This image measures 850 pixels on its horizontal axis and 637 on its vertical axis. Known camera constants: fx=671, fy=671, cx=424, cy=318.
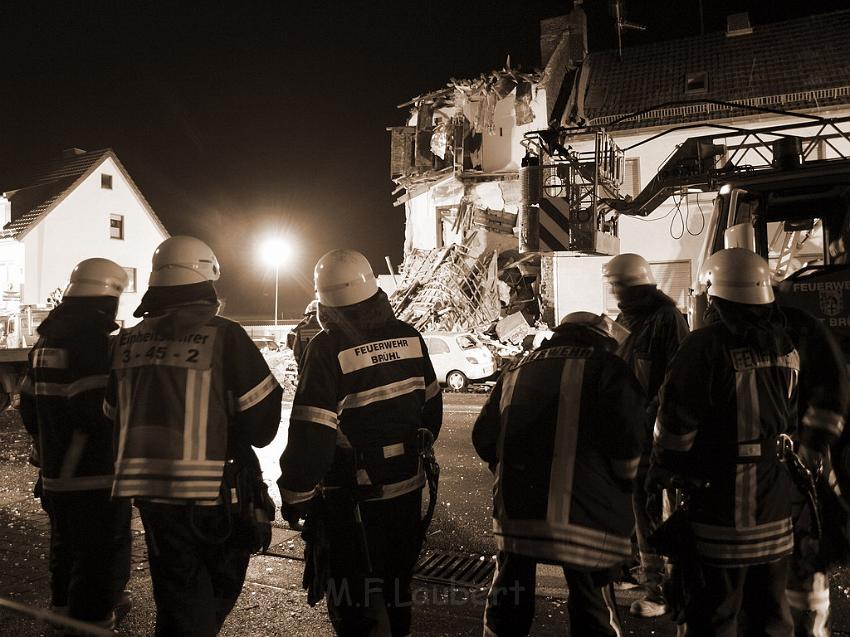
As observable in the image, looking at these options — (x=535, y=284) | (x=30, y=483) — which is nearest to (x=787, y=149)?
(x=30, y=483)

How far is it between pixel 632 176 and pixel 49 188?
87.4 ft

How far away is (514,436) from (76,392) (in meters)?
2.38

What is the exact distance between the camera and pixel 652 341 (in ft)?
14.2

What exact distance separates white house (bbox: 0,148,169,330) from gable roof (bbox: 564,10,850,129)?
886 inches

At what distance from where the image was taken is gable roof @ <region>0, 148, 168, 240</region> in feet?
96.9

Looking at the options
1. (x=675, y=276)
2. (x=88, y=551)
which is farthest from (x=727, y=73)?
(x=88, y=551)

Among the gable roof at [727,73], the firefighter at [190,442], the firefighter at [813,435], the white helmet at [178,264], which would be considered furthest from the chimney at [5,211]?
the firefighter at [813,435]

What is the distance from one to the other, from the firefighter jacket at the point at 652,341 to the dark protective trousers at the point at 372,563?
1.83 metres

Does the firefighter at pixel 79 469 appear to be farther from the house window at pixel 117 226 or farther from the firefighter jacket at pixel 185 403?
the house window at pixel 117 226

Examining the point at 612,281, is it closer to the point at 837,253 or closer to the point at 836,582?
the point at 837,253

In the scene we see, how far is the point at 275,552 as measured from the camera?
5121 millimetres

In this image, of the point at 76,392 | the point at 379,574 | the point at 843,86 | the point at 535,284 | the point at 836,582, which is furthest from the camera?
the point at 535,284

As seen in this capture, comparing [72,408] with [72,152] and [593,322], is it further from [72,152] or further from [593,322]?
[72,152]

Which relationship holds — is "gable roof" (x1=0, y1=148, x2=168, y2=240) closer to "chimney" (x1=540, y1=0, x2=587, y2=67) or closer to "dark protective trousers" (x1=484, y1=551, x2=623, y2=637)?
"chimney" (x1=540, y1=0, x2=587, y2=67)
